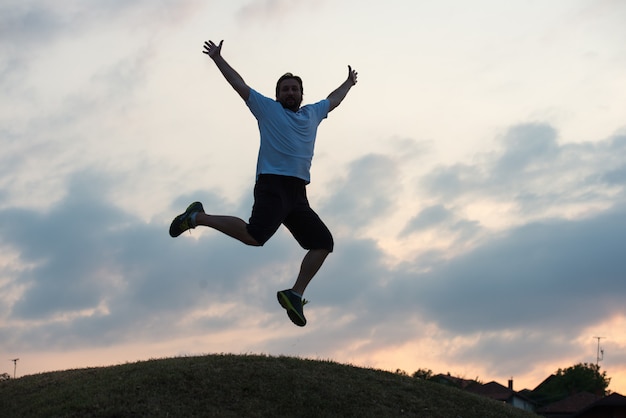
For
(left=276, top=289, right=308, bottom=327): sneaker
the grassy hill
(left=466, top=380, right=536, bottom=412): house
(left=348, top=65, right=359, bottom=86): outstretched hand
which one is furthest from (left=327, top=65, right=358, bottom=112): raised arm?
(left=466, top=380, right=536, bottom=412): house

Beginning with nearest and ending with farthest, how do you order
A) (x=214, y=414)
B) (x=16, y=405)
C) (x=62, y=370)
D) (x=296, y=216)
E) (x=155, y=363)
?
(x=296, y=216), (x=214, y=414), (x=16, y=405), (x=155, y=363), (x=62, y=370)

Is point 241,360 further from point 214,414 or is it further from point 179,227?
point 179,227

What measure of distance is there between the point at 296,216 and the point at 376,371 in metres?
12.6

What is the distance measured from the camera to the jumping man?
1160 centimetres

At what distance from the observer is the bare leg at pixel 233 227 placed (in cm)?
1152

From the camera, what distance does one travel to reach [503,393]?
9362 centimetres

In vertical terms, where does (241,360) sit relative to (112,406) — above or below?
above

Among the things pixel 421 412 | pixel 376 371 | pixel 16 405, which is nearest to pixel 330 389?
pixel 421 412

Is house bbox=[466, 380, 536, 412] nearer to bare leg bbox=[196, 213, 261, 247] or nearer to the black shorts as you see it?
the black shorts

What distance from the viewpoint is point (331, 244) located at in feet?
40.5

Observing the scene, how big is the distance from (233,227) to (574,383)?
104308mm

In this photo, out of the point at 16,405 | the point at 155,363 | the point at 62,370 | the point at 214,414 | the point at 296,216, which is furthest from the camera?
the point at 62,370

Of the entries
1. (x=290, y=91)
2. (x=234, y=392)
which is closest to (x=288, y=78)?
(x=290, y=91)

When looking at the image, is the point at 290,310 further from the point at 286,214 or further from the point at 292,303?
the point at 286,214
